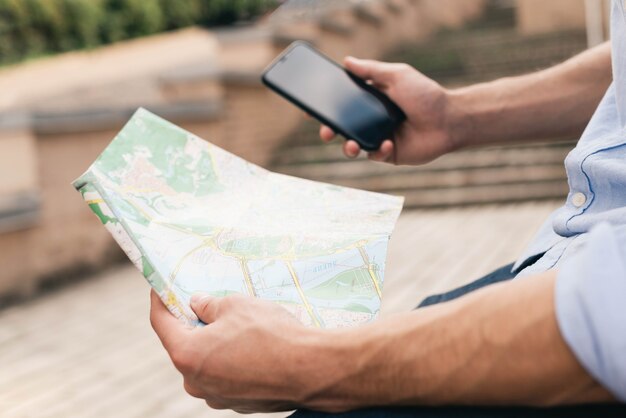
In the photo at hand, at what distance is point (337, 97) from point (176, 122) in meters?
3.87

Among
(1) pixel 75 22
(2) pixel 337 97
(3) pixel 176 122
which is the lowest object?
(3) pixel 176 122

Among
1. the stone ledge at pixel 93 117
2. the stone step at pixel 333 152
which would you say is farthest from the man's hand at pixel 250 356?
the stone step at pixel 333 152

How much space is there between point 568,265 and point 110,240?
169 inches

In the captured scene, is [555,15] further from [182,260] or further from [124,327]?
[182,260]

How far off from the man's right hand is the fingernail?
658 mm

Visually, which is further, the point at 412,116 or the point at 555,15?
the point at 555,15

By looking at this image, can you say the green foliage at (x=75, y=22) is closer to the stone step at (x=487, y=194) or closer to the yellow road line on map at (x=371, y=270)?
the stone step at (x=487, y=194)

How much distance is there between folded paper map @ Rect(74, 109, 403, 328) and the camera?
2.73 feet

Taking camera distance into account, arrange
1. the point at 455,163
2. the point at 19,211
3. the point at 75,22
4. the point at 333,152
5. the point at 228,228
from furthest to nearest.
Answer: the point at 75,22
the point at 333,152
the point at 455,163
the point at 19,211
the point at 228,228

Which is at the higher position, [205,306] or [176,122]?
[205,306]

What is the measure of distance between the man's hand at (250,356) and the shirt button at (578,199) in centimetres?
36

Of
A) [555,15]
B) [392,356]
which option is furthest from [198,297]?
[555,15]

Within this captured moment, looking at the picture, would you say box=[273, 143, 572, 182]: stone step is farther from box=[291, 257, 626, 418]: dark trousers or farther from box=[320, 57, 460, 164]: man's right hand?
box=[291, 257, 626, 418]: dark trousers

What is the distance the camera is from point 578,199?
89cm
